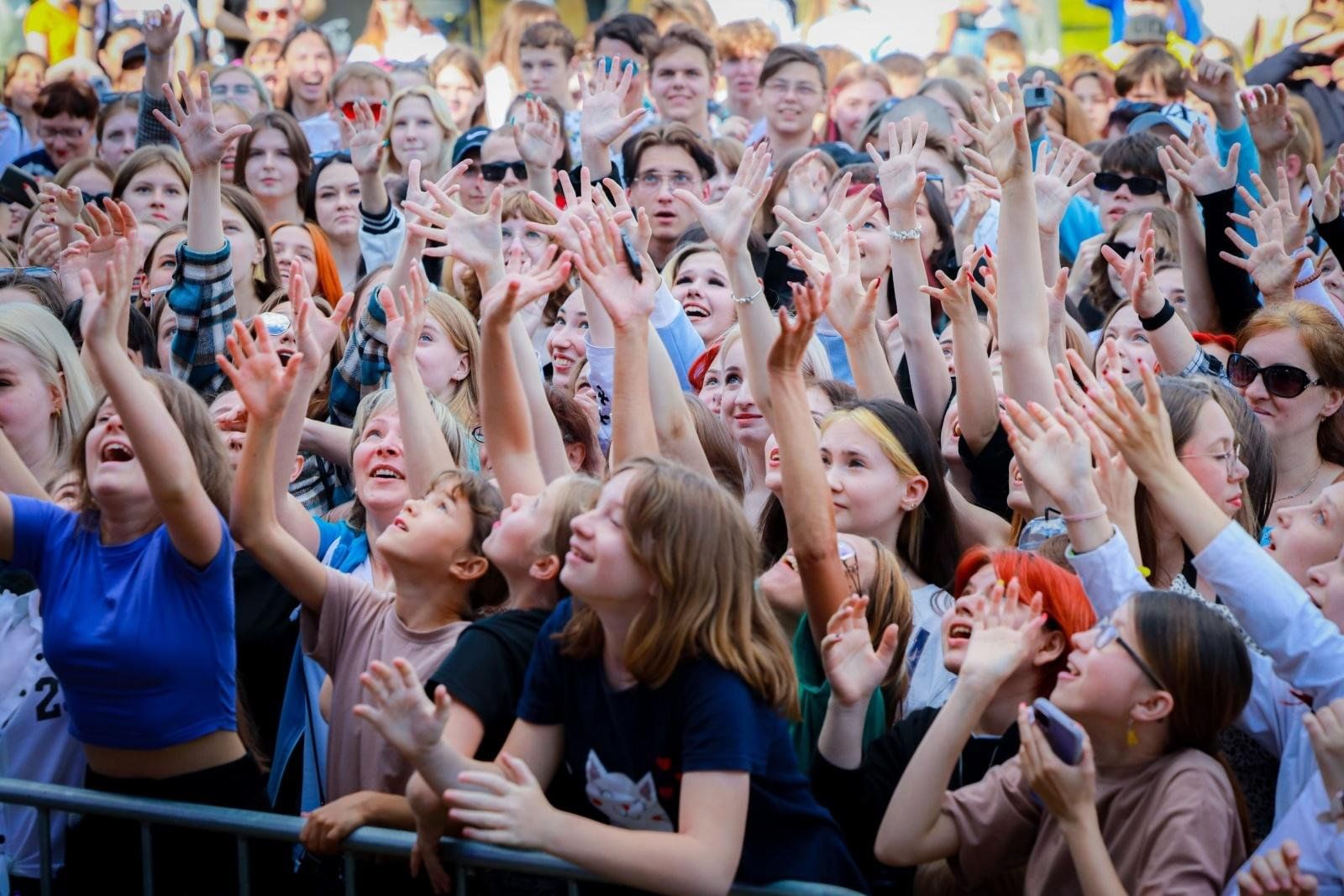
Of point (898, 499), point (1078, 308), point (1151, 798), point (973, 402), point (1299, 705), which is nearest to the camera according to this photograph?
point (1151, 798)

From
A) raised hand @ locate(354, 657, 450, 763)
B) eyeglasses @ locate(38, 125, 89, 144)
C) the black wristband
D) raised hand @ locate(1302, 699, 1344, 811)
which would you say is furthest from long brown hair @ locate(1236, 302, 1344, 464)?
eyeglasses @ locate(38, 125, 89, 144)

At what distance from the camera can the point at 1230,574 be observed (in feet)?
9.04

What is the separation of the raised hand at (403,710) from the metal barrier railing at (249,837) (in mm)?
300

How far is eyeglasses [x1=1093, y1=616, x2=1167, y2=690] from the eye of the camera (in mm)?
2686

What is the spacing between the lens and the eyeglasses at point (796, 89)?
23.8ft

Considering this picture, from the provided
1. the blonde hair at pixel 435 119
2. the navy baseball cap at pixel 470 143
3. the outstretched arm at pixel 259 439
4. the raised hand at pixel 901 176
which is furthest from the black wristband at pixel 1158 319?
the blonde hair at pixel 435 119

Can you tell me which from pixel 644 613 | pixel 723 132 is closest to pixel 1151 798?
pixel 644 613

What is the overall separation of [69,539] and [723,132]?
5.74 metres

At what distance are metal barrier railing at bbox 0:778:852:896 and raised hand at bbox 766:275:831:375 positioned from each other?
969 millimetres

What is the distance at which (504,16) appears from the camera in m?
10.3

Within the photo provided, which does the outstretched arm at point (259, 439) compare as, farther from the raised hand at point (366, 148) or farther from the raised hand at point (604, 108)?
the raised hand at point (366, 148)

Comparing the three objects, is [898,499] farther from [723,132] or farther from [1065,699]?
[723,132]

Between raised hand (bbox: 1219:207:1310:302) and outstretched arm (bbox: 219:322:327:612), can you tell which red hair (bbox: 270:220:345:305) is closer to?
outstretched arm (bbox: 219:322:327:612)

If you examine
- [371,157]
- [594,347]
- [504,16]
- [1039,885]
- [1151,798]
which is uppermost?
[504,16]
